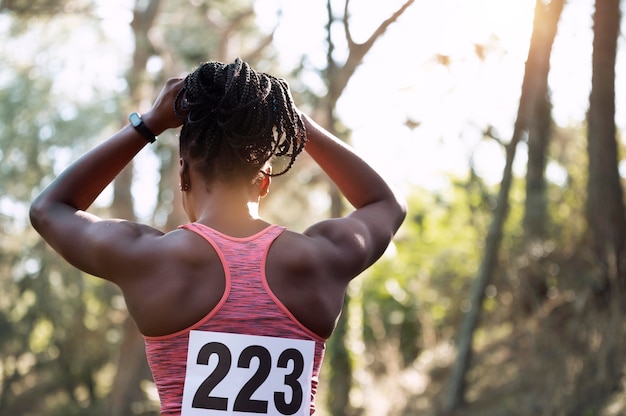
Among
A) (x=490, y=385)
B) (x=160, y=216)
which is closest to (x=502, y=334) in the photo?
(x=490, y=385)

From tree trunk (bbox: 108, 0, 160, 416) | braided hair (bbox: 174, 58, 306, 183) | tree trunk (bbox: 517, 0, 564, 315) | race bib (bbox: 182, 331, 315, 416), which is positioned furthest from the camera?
tree trunk (bbox: 108, 0, 160, 416)

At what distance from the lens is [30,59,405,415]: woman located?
2162 mm

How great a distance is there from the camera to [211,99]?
229 centimetres

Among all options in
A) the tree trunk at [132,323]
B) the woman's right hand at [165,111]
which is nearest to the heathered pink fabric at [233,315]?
the woman's right hand at [165,111]

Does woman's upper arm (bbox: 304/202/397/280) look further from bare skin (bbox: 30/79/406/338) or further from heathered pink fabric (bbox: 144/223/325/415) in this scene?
heathered pink fabric (bbox: 144/223/325/415)

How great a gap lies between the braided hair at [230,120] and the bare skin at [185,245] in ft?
0.16

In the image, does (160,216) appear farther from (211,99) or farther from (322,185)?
(211,99)

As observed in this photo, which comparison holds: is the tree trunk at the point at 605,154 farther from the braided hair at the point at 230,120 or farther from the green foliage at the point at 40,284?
→ the green foliage at the point at 40,284

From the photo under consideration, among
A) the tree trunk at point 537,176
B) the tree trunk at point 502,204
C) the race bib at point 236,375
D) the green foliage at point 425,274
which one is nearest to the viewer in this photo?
the race bib at point 236,375

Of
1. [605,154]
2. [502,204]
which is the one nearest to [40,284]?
[502,204]

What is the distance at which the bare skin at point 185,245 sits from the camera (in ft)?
7.10

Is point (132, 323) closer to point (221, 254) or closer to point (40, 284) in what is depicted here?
point (40, 284)

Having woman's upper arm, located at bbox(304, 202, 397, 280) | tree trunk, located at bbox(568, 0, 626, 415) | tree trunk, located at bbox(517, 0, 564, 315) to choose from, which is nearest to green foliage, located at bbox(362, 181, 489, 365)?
tree trunk, located at bbox(517, 0, 564, 315)

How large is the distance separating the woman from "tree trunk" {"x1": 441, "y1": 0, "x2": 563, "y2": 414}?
6.40 metres
